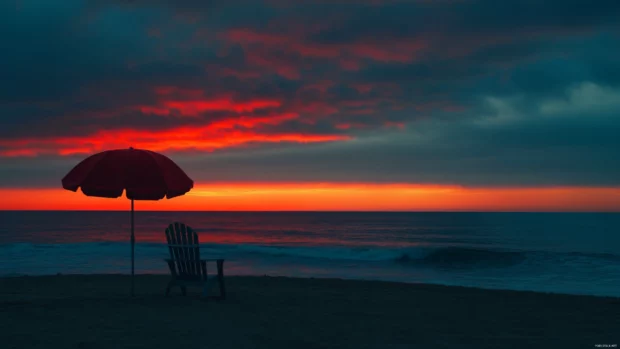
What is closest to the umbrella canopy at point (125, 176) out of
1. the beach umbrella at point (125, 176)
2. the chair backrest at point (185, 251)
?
the beach umbrella at point (125, 176)

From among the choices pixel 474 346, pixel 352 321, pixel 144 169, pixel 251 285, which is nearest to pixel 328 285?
pixel 251 285

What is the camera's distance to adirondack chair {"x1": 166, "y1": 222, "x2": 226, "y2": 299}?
8.51m

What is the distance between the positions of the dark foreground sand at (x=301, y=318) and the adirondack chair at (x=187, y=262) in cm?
28

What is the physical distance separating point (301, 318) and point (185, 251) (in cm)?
246

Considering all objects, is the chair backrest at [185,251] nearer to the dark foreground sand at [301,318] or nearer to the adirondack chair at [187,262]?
the adirondack chair at [187,262]

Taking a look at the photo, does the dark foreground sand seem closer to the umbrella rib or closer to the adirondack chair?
the adirondack chair

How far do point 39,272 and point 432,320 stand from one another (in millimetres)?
14821

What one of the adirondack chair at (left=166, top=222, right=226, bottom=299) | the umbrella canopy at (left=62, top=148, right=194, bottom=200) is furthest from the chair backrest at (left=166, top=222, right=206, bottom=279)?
the umbrella canopy at (left=62, top=148, right=194, bottom=200)

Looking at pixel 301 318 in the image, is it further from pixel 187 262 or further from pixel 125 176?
pixel 125 176

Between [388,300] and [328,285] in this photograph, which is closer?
[388,300]

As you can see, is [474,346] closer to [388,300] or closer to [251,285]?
[388,300]

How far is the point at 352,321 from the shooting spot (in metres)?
6.92

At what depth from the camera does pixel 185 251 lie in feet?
28.2

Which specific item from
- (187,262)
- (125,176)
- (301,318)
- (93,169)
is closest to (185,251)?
(187,262)
